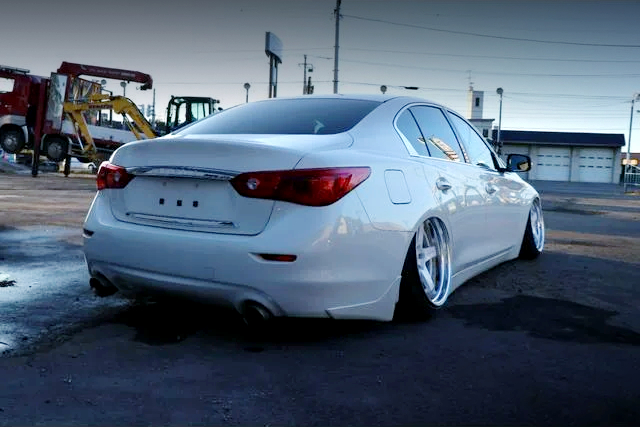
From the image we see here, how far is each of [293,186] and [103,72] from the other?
22.3 meters

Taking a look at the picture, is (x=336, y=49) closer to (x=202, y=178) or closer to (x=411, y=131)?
(x=411, y=131)

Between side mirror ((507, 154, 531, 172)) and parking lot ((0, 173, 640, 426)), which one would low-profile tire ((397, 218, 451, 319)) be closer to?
parking lot ((0, 173, 640, 426))

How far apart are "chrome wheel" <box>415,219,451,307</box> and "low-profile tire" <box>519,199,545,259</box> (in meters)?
2.44

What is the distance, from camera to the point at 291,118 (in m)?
3.97

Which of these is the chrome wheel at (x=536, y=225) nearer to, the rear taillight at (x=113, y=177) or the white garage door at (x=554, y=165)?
the rear taillight at (x=113, y=177)

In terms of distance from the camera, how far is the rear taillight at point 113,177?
354 cm

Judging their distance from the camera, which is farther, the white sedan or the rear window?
the rear window

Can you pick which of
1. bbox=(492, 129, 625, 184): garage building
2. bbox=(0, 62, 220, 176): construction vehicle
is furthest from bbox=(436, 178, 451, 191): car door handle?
bbox=(492, 129, 625, 184): garage building

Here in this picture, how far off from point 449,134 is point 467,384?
2.39 metres

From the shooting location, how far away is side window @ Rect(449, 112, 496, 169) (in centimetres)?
503

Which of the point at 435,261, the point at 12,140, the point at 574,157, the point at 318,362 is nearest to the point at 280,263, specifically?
the point at 318,362

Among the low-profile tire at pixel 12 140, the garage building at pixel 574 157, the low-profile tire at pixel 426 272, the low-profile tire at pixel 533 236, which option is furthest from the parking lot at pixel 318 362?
the garage building at pixel 574 157

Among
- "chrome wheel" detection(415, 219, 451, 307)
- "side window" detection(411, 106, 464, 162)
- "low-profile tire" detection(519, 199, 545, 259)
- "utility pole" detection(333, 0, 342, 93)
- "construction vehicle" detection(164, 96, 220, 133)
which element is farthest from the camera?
"utility pole" detection(333, 0, 342, 93)

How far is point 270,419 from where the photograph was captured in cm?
243
